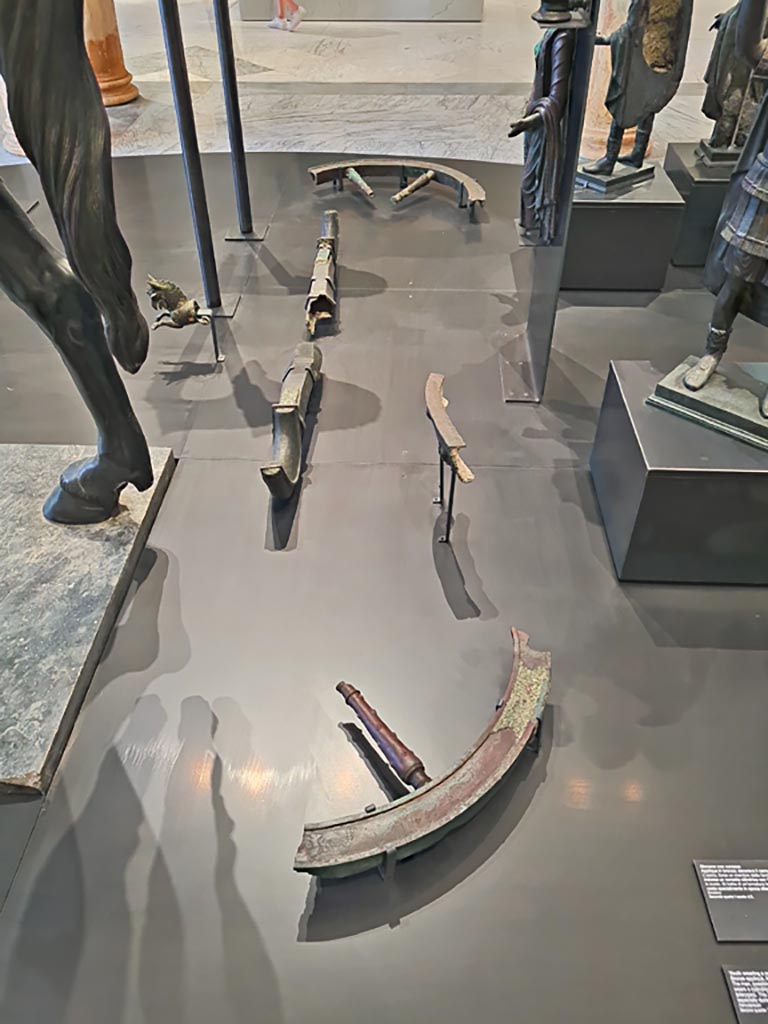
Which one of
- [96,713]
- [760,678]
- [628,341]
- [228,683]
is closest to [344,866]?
[228,683]

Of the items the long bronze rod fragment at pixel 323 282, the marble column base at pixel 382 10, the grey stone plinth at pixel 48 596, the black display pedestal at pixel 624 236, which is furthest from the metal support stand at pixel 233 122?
the marble column base at pixel 382 10

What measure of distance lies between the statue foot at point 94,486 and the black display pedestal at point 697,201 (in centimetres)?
363

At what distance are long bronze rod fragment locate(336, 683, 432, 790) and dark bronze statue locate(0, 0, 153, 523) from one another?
1181 millimetres

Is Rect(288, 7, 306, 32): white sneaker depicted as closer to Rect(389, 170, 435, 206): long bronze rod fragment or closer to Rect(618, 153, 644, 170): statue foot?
Rect(389, 170, 435, 206): long bronze rod fragment

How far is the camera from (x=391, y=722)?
7.84 feet

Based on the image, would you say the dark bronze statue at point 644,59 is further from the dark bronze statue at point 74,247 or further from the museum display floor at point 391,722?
the dark bronze statue at point 74,247

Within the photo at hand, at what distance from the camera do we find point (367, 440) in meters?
3.51

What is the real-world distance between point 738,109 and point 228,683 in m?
4.44

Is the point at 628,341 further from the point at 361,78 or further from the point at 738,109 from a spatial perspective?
the point at 361,78

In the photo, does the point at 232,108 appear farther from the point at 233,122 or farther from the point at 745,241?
the point at 745,241

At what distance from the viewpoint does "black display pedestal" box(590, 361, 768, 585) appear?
264cm

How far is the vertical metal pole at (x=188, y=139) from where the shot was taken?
3668 mm

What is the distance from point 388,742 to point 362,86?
825 centimetres

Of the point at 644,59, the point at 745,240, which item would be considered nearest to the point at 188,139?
the point at 644,59
